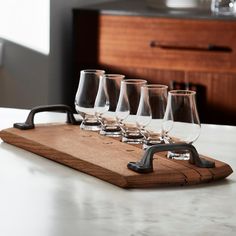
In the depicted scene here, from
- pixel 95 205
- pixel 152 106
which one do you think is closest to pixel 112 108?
pixel 152 106

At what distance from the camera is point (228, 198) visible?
1512 millimetres

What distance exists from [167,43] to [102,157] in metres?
2.01

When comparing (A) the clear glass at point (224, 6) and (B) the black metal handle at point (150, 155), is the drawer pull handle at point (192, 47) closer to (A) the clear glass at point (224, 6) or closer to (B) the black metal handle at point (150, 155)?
(A) the clear glass at point (224, 6)

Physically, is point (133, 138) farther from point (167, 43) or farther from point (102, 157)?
point (167, 43)

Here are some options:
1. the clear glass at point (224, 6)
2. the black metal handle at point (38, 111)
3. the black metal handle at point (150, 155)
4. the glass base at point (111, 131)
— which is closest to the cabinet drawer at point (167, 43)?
the clear glass at point (224, 6)

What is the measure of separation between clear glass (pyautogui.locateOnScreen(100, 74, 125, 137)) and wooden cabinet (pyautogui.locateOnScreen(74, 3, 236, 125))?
1.72 m

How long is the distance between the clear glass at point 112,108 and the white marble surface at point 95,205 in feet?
0.62

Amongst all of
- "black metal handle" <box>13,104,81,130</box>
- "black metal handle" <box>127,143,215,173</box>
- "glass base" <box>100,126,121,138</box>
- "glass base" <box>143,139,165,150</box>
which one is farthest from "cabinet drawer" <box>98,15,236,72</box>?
"black metal handle" <box>127,143,215,173</box>

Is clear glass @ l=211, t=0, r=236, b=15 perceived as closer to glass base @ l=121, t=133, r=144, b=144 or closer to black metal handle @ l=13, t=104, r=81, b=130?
black metal handle @ l=13, t=104, r=81, b=130

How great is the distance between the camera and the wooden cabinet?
3.57 meters

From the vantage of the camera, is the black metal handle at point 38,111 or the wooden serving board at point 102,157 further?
the black metal handle at point 38,111

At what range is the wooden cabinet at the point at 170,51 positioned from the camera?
3.57m

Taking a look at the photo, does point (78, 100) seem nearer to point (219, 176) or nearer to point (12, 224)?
point (219, 176)

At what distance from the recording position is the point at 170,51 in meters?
3.65
